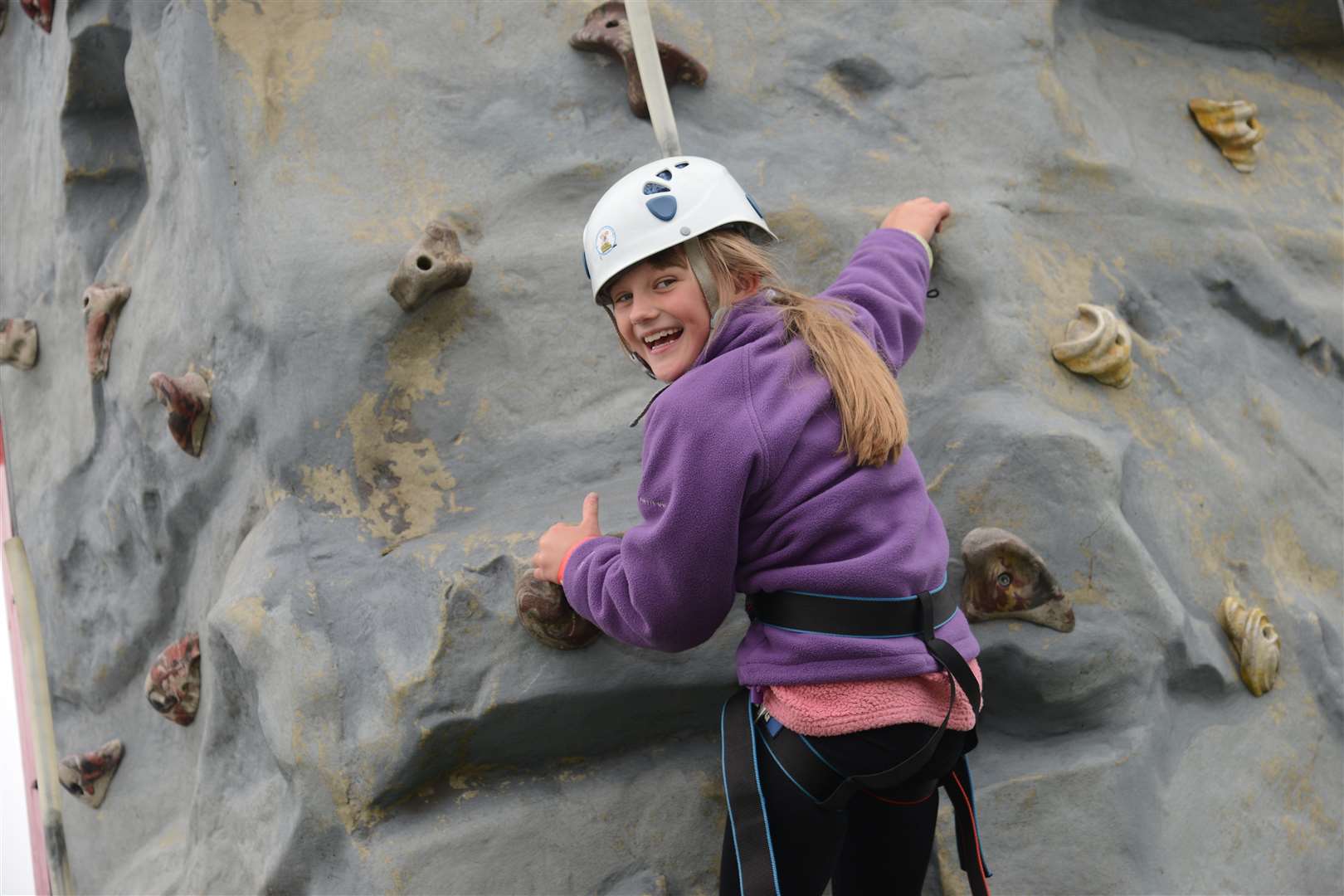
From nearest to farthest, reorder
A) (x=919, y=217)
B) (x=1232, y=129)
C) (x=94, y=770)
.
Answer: (x=919, y=217)
(x=94, y=770)
(x=1232, y=129)

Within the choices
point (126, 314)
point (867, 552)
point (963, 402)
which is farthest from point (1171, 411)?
point (126, 314)

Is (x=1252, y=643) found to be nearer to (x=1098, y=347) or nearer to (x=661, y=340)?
(x=1098, y=347)

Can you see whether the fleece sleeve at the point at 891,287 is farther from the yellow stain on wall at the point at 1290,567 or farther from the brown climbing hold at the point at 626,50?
the yellow stain on wall at the point at 1290,567

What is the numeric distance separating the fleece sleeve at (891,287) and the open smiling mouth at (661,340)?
29 centimetres

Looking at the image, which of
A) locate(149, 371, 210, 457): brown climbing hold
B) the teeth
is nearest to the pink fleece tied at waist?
the teeth

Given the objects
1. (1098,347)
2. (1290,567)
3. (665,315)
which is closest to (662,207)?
(665,315)

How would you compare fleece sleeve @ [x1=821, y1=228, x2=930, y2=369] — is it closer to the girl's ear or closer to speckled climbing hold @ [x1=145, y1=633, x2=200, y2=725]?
the girl's ear

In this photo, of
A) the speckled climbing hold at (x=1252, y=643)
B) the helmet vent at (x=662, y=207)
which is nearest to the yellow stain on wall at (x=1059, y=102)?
the speckled climbing hold at (x=1252, y=643)

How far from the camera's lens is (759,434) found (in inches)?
60.1

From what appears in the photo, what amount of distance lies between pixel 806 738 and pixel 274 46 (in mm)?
1626

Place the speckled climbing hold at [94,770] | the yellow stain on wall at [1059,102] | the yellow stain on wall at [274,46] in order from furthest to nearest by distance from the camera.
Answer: the speckled climbing hold at [94,770] → the yellow stain on wall at [1059,102] → the yellow stain on wall at [274,46]

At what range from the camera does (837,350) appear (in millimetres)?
1584

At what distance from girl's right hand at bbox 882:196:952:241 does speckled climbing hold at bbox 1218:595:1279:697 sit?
0.84 meters

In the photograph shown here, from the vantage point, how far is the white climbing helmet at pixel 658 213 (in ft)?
5.58
